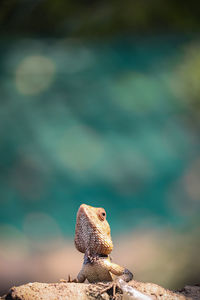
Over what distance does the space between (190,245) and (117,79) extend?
2603mm

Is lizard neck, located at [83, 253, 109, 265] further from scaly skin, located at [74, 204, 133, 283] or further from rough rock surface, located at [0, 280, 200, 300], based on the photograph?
rough rock surface, located at [0, 280, 200, 300]

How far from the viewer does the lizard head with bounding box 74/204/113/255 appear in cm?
305

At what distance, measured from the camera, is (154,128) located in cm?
499

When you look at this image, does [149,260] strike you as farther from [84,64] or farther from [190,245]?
[84,64]

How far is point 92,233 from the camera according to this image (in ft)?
10.0

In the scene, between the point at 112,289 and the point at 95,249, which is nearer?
the point at 112,289

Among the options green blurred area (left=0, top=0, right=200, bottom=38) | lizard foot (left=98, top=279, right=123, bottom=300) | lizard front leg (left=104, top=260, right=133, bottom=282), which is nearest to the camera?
lizard foot (left=98, top=279, right=123, bottom=300)

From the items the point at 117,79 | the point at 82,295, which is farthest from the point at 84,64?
the point at 82,295

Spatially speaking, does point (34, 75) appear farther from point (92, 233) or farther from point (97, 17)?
point (92, 233)

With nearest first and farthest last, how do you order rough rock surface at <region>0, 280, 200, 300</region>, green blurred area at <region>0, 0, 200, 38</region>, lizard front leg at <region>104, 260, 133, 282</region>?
rough rock surface at <region>0, 280, 200, 300</region> → lizard front leg at <region>104, 260, 133, 282</region> → green blurred area at <region>0, 0, 200, 38</region>

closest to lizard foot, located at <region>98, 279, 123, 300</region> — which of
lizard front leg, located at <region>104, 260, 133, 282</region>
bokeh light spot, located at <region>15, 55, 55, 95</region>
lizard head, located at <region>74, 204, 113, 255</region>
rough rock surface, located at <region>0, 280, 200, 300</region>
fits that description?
rough rock surface, located at <region>0, 280, 200, 300</region>

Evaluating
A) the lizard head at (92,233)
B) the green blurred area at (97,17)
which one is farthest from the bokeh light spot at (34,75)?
the lizard head at (92,233)

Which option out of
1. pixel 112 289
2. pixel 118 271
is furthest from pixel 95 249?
pixel 112 289

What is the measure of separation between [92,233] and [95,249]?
15cm
